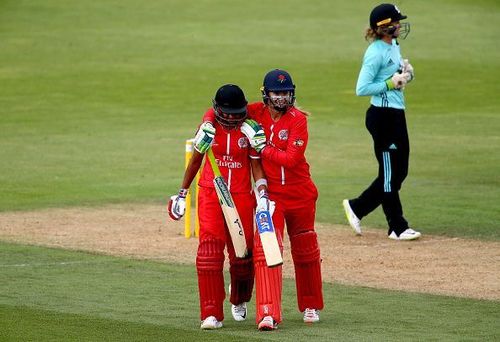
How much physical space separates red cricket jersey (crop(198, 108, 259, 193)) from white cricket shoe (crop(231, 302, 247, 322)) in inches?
39.1

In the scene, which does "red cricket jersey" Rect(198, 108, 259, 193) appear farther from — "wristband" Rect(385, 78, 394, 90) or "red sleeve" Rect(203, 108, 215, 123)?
"wristband" Rect(385, 78, 394, 90)

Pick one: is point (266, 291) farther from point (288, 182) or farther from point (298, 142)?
point (298, 142)

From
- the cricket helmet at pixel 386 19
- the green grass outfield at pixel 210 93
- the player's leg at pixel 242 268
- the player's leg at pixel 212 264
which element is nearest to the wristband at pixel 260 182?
the player's leg at pixel 242 268

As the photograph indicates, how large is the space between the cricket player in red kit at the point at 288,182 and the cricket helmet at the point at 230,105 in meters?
0.14

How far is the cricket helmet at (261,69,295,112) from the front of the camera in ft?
34.7

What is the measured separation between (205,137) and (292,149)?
0.68 meters

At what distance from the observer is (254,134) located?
10422 millimetres

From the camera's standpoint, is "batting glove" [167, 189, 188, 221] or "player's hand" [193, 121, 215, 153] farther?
"batting glove" [167, 189, 188, 221]

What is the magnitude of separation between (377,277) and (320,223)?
3.35m

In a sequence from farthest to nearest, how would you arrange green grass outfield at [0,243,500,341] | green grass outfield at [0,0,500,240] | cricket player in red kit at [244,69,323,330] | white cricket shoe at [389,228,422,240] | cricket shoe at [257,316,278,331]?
green grass outfield at [0,0,500,240] < white cricket shoe at [389,228,422,240] < cricket player in red kit at [244,69,323,330] < cricket shoe at [257,316,278,331] < green grass outfield at [0,243,500,341]

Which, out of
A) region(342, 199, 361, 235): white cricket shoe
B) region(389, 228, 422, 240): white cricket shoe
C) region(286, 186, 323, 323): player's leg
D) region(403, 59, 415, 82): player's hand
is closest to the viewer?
region(286, 186, 323, 323): player's leg

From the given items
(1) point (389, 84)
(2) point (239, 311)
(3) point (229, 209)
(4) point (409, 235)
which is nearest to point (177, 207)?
(3) point (229, 209)

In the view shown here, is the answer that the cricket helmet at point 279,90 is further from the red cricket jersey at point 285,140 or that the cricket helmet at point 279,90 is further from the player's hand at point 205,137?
the player's hand at point 205,137

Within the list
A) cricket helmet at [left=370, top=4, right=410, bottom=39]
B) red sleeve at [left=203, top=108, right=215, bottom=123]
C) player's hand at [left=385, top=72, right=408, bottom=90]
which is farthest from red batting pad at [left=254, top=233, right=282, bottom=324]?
cricket helmet at [left=370, top=4, right=410, bottom=39]
